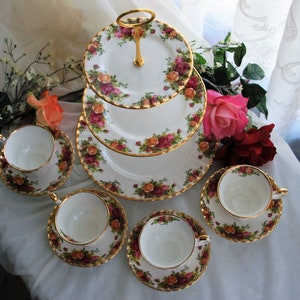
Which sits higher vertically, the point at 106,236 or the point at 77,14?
the point at 77,14

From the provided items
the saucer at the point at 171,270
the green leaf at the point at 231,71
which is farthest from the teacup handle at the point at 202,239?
the green leaf at the point at 231,71

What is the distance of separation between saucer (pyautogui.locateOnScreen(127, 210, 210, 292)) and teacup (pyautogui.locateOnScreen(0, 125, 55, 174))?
26 cm

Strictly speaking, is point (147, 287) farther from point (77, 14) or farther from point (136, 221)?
point (77, 14)

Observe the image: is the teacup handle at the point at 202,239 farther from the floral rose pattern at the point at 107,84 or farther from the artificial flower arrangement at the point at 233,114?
the floral rose pattern at the point at 107,84

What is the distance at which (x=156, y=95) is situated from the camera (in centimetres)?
56

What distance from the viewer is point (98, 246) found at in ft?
2.26

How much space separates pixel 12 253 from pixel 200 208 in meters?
0.37

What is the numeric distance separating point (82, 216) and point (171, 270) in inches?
7.7

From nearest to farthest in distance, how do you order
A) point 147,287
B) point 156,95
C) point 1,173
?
point 156,95, point 147,287, point 1,173

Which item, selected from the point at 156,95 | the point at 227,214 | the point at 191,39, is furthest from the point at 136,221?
the point at 191,39

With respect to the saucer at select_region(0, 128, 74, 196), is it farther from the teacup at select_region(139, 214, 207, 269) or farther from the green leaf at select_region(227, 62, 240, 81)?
the green leaf at select_region(227, 62, 240, 81)

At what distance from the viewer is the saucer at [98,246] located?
681 millimetres

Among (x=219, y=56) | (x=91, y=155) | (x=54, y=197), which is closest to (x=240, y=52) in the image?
(x=219, y=56)

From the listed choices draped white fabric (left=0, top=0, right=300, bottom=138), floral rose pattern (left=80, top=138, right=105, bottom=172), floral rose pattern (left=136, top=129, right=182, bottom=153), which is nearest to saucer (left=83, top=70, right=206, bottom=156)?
floral rose pattern (left=136, top=129, right=182, bottom=153)
